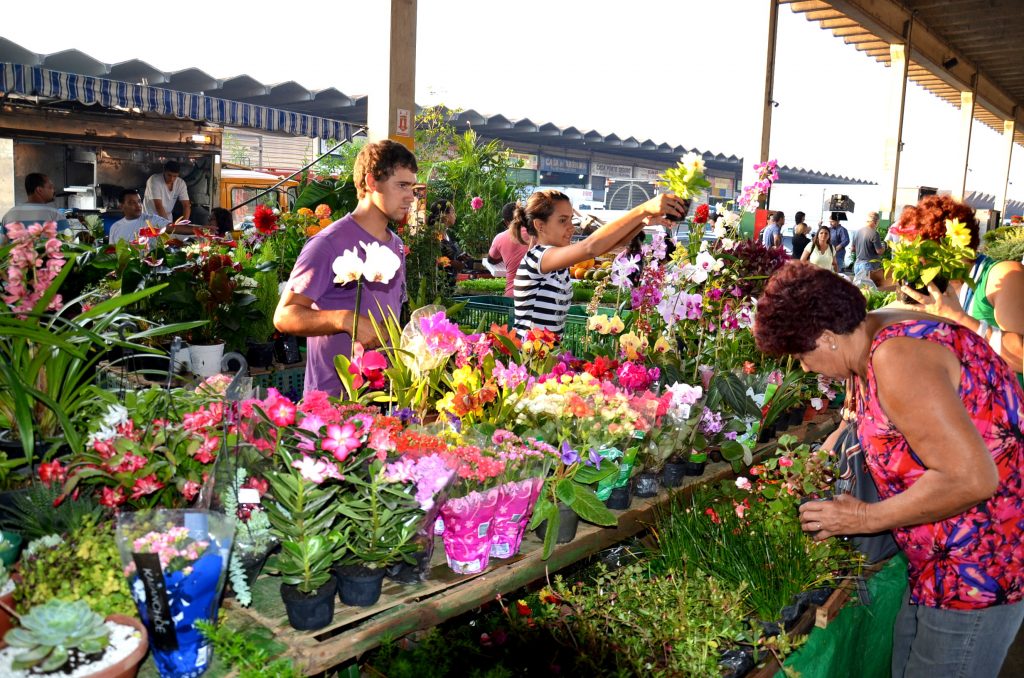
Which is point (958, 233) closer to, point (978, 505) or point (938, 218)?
point (938, 218)

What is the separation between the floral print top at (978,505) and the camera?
1685 mm

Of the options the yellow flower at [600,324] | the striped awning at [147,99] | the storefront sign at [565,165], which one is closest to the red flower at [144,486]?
the yellow flower at [600,324]

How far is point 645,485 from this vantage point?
6.82ft

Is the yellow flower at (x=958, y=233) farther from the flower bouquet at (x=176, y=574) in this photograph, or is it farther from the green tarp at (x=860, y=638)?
the flower bouquet at (x=176, y=574)

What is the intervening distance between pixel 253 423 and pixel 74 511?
0.33 metres

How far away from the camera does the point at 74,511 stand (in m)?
1.35

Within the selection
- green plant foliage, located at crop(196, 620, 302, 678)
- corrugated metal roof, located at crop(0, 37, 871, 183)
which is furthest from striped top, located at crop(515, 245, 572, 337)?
green plant foliage, located at crop(196, 620, 302, 678)

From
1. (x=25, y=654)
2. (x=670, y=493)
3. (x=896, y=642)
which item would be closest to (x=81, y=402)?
(x=25, y=654)

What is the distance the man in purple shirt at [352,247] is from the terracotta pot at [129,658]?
122cm

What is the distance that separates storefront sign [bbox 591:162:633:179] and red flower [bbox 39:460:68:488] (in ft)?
105

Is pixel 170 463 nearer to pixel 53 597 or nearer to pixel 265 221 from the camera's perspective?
pixel 53 597

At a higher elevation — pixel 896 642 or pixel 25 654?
pixel 25 654

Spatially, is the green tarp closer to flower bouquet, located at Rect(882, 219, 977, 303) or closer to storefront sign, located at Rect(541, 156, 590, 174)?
flower bouquet, located at Rect(882, 219, 977, 303)

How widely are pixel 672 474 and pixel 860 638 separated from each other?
73 cm
